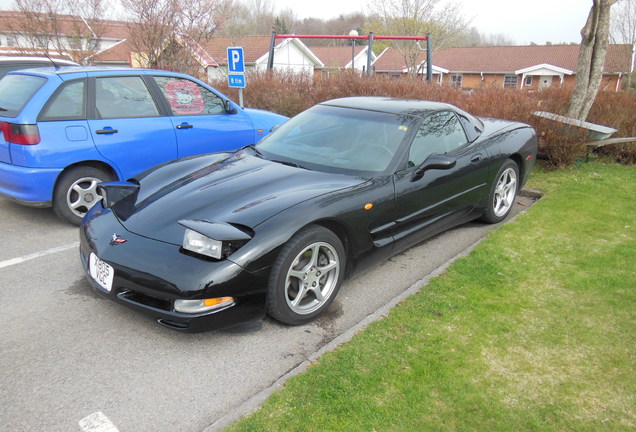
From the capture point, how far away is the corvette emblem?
3148mm

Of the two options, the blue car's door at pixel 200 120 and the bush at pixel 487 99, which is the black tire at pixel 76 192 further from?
the bush at pixel 487 99

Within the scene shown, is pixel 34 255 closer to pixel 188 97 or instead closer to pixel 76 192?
pixel 76 192

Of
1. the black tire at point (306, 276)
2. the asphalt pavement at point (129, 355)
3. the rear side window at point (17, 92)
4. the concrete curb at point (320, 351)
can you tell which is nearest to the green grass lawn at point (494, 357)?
the concrete curb at point (320, 351)

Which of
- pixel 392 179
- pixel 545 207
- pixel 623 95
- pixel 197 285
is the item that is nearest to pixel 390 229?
pixel 392 179

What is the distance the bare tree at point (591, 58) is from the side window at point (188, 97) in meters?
5.90

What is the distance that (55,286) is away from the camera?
12.5 ft

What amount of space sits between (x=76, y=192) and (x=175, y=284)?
2.93 meters

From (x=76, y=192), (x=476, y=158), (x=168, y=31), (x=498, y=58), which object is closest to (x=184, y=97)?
(x=76, y=192)

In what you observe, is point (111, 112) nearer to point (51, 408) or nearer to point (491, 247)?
point (51, 408)

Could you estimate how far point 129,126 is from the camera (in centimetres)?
534

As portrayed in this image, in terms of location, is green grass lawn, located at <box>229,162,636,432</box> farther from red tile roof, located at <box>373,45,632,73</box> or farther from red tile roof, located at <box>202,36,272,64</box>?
red tile roof, located at <box>373,45,632,73</box>

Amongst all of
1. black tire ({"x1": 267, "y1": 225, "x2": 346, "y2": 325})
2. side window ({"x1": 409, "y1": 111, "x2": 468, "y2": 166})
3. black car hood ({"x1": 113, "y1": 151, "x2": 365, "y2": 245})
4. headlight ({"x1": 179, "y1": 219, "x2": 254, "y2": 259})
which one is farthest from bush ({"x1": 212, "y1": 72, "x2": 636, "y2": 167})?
headlight ({"x1": 179, "y1": 219, "x2": 254, "y2": 259})

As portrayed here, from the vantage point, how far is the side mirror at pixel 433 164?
4008 millimetres

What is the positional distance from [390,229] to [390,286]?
500 mm
